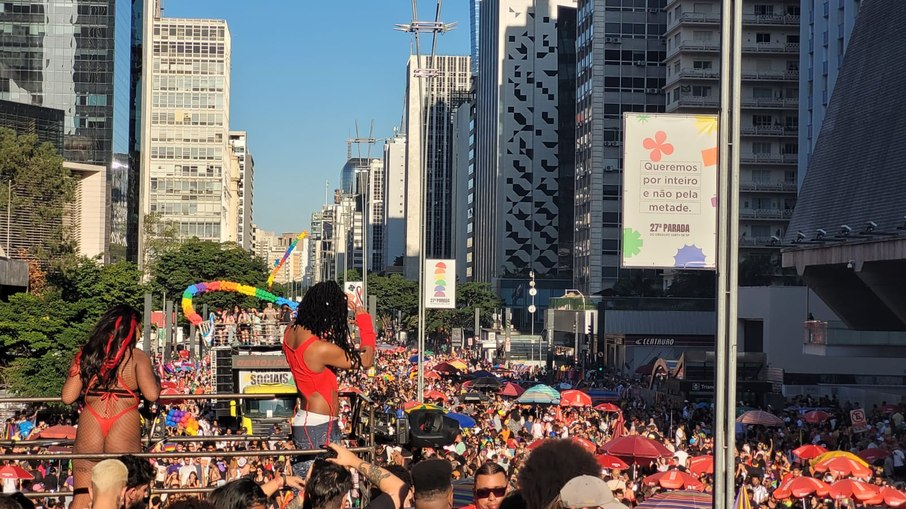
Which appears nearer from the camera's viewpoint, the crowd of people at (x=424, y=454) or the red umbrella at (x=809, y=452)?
the crowd of people at (x=424, y=454)

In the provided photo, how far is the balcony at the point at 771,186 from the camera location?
322 ft

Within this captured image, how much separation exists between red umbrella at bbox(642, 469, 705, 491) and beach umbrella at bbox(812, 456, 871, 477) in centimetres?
278

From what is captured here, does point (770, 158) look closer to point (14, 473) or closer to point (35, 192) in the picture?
point (35, 192)

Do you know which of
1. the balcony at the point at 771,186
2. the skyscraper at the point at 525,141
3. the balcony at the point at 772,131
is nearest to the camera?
the balcony at the point at 772,131

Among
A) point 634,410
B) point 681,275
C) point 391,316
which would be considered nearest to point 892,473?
point 634,410

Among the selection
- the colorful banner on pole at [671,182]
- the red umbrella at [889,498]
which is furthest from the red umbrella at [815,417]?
the colorful banner on pole at [671,182]

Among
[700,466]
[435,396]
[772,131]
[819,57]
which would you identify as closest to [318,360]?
[700,466]

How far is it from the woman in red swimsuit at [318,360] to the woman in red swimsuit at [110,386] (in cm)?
98

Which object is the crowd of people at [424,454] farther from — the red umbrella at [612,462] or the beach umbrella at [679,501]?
the beach umbrella at [679,501]

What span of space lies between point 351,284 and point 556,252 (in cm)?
10530

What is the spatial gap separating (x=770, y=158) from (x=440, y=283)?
2536 inches

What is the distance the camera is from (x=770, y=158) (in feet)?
321

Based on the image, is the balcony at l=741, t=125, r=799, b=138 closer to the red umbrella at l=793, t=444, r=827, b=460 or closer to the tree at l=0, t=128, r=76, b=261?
the tree at l=0, t=128, r=76, b=261

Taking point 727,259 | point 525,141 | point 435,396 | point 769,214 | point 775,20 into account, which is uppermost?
point 775,20
